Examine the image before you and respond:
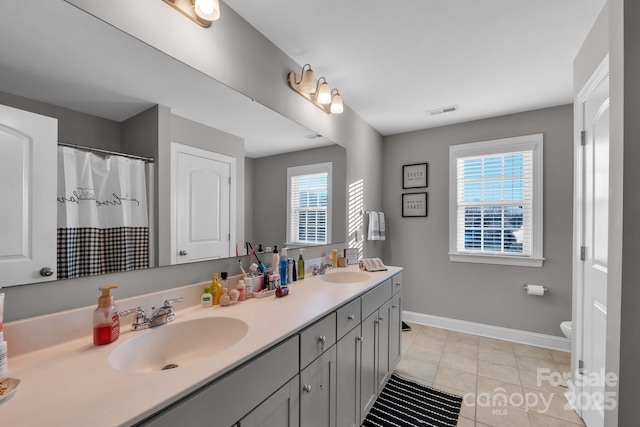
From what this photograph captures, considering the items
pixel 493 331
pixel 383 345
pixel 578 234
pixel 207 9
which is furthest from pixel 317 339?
pixel 493 331

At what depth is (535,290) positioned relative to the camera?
9.06 feet

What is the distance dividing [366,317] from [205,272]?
0.97 m

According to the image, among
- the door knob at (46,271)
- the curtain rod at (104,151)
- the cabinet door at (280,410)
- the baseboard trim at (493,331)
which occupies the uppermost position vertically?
the curtain rod at (104,151)

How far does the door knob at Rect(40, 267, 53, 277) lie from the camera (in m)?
0.90

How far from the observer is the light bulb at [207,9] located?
1.27 m

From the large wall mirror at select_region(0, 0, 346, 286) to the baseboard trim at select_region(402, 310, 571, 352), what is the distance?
2.40 meters

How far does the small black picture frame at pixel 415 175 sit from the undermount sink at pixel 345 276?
69.2 inches

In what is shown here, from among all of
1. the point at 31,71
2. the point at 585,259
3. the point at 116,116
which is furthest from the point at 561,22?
the point at 31,71

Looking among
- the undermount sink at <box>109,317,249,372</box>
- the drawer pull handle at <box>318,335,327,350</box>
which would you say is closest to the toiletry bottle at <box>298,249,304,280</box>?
the drawer pull handle at <box>318,335,327,350</box>

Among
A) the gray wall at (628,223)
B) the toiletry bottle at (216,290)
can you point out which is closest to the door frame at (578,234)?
the gray wall at (628,223)

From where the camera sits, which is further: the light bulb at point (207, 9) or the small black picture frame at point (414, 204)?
the small black picture frame at point (414, 204)

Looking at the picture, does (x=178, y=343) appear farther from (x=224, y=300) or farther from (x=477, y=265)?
(x=477, y=265)

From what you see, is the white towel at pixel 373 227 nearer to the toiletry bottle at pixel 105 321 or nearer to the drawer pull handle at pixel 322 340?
the drawer pull handle at pixel 322 340

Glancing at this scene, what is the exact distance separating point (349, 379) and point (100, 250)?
4.30 ft
